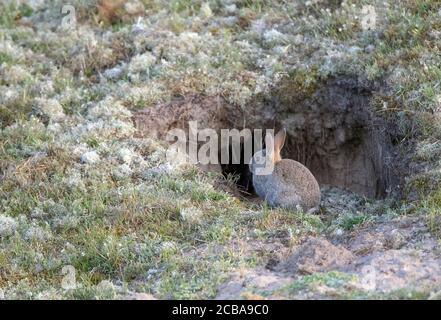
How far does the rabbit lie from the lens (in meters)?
9.63

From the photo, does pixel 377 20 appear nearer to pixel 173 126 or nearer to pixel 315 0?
pixel 315 0

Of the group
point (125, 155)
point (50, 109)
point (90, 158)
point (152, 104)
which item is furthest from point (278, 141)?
point (50, 109)

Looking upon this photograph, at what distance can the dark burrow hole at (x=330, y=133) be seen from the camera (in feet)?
36.4

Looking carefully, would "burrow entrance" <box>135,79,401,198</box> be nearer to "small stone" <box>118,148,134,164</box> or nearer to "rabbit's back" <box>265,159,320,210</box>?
"small stone" <box>118,148,134,164</box>

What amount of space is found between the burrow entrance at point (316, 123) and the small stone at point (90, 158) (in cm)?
108

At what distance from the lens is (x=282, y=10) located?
12.7 meters

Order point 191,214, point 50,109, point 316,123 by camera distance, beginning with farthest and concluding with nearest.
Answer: point 316,123, point 50,109, point 191,214

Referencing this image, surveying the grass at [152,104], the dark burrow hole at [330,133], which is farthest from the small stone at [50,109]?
the dark burrow hole at [330,133]

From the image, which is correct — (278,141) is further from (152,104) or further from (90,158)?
(90,158)

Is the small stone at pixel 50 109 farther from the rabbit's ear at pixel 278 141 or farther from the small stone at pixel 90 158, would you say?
the rabbit's ear at pixel 278 141

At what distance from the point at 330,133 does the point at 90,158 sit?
137 inches

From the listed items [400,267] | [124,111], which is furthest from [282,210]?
[124,111]

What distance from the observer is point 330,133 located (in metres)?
11.5

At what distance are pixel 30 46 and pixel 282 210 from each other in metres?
5.81
